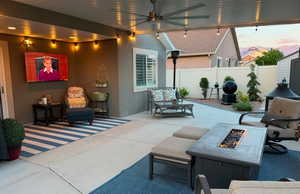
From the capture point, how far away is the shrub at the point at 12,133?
3.25 m

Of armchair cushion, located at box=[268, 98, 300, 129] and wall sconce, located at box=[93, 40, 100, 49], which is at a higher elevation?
wall sconce, located at box=[93, 40, 100, 49]

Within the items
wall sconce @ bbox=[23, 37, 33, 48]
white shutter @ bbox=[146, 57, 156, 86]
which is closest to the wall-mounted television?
wall sconce @ bbox=[23, 37, 33, 48]

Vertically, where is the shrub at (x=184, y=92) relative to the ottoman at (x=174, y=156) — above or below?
above

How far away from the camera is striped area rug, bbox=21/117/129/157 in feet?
13.3

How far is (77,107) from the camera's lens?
6066mm

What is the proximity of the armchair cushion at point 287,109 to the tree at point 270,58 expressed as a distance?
52.0ft

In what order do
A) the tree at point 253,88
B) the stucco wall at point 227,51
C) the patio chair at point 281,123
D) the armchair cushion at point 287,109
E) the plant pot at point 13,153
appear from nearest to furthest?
1. the plant pot at point 13,153
2. the patio chair at point 281,123
3. the armchair cushion at point 287,109
4. the tree at point 253,88
5. the stucco wall at point 227,51

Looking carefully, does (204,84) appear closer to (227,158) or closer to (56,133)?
(56,133)

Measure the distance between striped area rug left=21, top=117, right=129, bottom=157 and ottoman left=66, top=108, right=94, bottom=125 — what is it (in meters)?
0.21

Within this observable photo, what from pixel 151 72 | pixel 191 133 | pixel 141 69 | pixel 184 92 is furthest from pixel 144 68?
pixel 191 133

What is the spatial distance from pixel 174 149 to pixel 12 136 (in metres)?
2.63

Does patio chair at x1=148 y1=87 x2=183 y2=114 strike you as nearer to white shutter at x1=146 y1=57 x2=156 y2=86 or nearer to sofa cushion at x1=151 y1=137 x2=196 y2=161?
white shutter at x1=146 y1=57 x2=156 y2=86

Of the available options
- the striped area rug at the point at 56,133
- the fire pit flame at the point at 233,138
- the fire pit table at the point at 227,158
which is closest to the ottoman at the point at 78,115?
the striped area rug at the point at 56,133

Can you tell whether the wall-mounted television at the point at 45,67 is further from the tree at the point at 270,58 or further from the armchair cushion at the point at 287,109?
the tree at the point at 270,58
